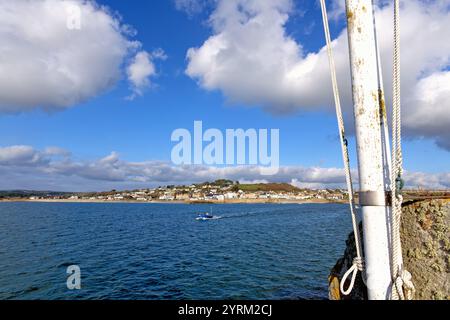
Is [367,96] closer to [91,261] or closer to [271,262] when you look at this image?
[271,262]

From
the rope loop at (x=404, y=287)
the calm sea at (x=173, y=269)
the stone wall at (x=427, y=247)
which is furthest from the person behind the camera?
the calm sea at (x=173, y=269)

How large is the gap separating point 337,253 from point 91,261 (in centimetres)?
3012

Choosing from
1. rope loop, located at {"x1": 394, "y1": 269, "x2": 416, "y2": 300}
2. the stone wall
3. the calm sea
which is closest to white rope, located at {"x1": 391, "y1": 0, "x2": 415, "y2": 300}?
rope loop, located at {"x1": 394, "y1": 269, "x2": 416, "y2": 300}

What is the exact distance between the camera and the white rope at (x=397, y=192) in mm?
3414

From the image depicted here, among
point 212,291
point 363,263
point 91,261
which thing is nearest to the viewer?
point 363,263

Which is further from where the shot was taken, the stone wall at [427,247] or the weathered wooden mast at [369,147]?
the stone wall at [427,247]

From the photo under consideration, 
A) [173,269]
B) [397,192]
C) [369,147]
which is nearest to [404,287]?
[397,192]

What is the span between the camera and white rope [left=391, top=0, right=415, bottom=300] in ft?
11.2

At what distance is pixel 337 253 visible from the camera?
35.6 meters

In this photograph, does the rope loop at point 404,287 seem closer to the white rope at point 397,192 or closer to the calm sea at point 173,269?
the white rope at point 397,192

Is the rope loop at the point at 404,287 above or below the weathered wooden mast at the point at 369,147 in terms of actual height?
below

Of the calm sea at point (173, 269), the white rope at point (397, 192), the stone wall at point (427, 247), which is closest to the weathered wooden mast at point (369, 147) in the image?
the white rope at point (397, 192)

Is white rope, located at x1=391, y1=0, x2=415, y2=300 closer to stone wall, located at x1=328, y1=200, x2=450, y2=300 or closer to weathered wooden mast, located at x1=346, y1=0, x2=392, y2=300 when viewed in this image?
weathered wooden mast, located at x1=346, y1=0, x2=392, y2=300
